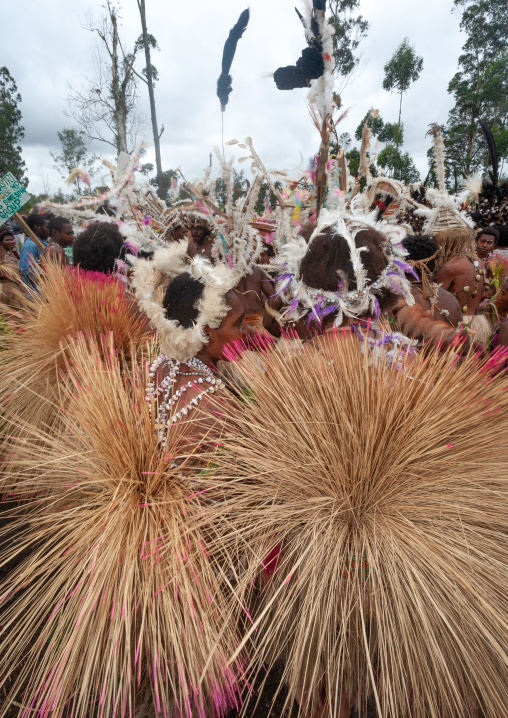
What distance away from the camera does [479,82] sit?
27.0 meters

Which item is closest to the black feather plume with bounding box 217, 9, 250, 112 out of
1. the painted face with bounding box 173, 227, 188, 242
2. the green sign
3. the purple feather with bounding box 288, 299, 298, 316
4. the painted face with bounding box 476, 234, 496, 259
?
the purple feather with bounding box 288, 299, 298, 316

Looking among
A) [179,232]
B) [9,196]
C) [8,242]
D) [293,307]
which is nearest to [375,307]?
[293,307]

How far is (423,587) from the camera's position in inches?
30.7

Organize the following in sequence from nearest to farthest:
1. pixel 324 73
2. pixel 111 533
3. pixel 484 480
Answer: pixel 484 480
pixel 111 533
pixel 324 73

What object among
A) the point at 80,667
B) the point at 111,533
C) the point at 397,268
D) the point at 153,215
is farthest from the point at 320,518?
the point at 153,215

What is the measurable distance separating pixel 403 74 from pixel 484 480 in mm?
37091

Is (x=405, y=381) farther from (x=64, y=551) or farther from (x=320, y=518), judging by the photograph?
(x=64, y=551)

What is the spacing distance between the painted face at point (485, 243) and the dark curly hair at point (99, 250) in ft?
12.5

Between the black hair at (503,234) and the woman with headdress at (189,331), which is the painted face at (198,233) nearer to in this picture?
the woman with headdress at (189,331)

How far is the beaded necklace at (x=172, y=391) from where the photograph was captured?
4.26ft

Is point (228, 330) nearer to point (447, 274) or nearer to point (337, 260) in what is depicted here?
point (337, 260)

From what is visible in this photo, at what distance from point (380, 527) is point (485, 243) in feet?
14.5

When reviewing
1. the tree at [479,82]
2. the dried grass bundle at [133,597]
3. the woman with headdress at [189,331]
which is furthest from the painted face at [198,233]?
the tree at [479,82]

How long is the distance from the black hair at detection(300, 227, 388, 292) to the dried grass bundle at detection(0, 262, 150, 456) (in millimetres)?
910
